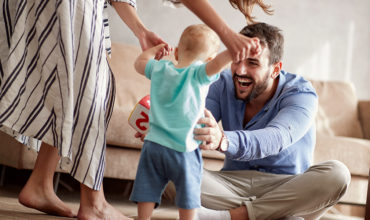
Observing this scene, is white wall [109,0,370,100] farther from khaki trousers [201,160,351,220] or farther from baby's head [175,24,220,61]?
baby's head [175,24,220,61]

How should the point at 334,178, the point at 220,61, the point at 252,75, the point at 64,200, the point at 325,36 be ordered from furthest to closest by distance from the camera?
the point at 325,36
the point at 64,200
the point at 252,75
the point at 334,178
the point at 220,61

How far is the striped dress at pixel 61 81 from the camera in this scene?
1.40 metres

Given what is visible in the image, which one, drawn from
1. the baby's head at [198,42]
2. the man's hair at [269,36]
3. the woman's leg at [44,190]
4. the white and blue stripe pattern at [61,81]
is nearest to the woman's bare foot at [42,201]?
the woman's leg at [44,190]

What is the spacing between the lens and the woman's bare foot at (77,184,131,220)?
1413 millimetres

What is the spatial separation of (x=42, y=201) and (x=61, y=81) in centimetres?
38

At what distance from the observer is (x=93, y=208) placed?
4.66ft

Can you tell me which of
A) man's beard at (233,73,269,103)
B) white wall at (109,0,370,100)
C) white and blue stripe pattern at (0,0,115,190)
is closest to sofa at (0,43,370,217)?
white wall at (109,0,370,100)

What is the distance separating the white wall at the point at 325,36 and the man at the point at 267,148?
1710mm

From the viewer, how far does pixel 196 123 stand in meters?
1.23

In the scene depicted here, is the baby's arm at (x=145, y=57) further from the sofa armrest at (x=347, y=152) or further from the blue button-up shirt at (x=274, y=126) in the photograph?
the sofa armrest at (x=347, y=152)

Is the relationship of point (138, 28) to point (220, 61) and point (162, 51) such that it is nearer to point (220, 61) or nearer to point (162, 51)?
point (162, 51)

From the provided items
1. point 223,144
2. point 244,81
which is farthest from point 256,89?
point 223,144

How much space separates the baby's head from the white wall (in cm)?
225

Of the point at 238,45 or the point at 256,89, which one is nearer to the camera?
the point at 238,45
